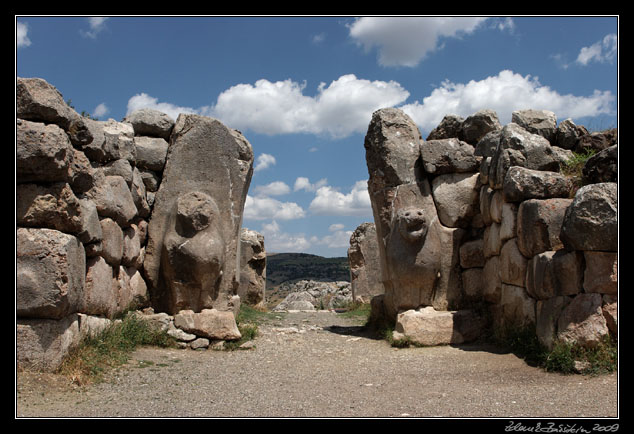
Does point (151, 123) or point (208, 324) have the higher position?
point (151, 123)

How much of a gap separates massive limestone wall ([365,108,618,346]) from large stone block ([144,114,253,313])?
197 cm

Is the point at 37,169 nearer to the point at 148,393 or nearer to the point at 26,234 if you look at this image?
the point at 26,234

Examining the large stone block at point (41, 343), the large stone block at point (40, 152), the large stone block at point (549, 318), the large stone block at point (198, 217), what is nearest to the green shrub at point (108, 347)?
the large stone block at point (41, 343)

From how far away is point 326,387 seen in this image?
16.1 ft

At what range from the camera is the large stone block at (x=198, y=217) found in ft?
22.7

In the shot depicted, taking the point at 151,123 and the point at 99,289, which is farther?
the point at 151,123

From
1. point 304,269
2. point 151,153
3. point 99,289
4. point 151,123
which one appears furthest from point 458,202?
point 304,269

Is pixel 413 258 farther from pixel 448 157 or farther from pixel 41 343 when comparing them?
pixel 41 343

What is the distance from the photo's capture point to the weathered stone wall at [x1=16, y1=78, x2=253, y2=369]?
434cm

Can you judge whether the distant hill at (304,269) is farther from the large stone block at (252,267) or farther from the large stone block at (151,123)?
the large stone block at (151,123)

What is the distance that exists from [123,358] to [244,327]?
215 cm

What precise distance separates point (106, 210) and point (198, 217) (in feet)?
3.90

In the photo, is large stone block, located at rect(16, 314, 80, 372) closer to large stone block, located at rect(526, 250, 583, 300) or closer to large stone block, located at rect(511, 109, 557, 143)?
large stone block, located at rect(526, 250, 583, 300)

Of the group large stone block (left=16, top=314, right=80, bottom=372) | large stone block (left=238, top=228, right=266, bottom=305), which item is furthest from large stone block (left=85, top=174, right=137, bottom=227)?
large stone block (left=238, top=228, right=266, bottom=305)
